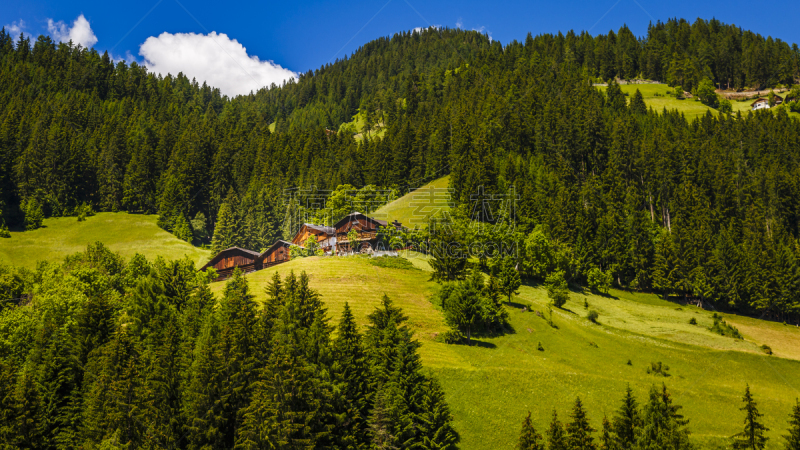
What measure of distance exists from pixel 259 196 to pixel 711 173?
10826 cm

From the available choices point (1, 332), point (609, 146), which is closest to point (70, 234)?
point (1, 332)

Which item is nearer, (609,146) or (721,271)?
(721,271)

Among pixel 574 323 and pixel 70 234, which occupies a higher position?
pixel 70 234

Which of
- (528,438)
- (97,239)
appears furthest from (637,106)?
(97,239)

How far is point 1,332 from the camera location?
4219 cm

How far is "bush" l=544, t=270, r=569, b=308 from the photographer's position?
2532 inches

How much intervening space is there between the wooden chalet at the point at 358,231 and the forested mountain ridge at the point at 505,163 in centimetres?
2061

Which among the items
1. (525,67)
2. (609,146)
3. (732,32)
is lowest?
(609,146)

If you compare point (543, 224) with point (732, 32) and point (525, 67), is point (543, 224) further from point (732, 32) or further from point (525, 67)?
point (732, 32)

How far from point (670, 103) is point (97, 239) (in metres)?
183

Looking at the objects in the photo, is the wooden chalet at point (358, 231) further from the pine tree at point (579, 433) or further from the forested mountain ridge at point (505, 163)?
the pine tree at point (579, 433)

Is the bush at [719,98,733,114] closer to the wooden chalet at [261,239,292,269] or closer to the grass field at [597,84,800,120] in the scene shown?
the grass field at [597,84,800,120]

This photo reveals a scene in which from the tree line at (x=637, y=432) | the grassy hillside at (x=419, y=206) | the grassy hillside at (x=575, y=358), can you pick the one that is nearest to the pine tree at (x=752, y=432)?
the tree line at (x=637, y=432)

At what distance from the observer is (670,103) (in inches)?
6319
